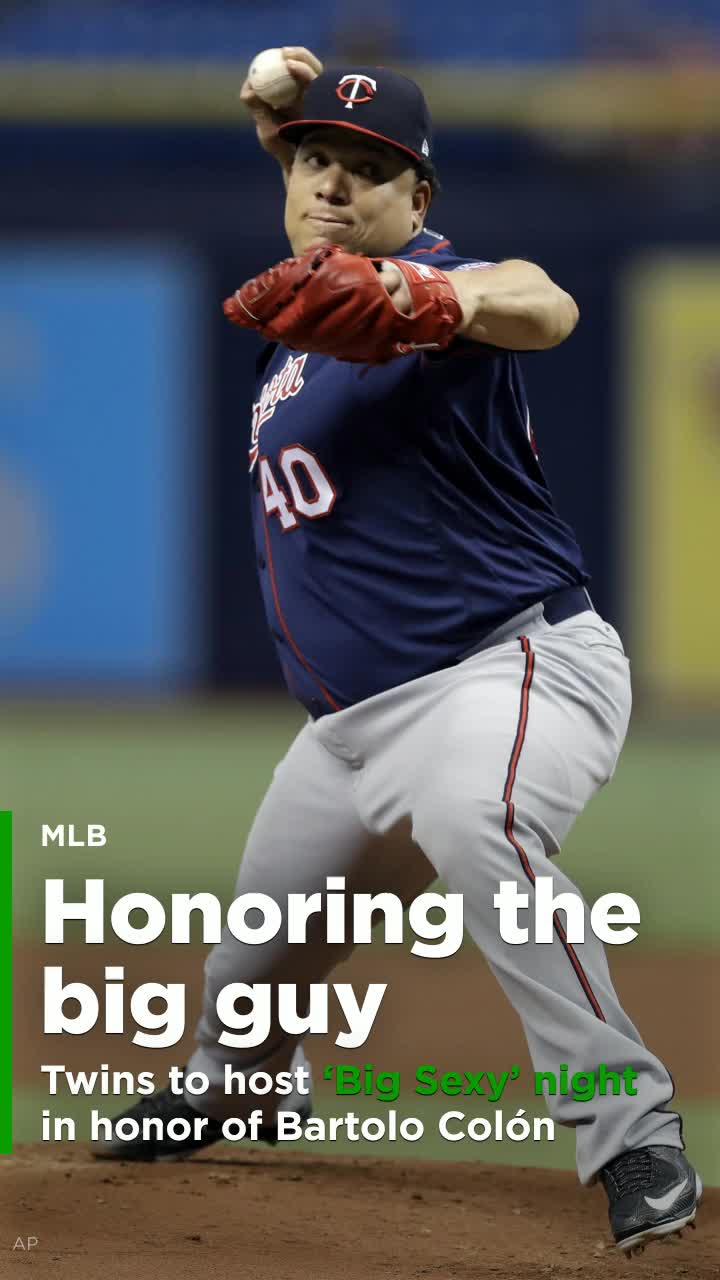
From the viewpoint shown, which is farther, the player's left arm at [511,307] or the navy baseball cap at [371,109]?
the navy baseball cap at [371,109]

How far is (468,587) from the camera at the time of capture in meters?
2.92

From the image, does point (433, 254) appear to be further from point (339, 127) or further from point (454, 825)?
point (454, 825)

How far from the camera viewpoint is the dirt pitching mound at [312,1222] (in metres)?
2.78

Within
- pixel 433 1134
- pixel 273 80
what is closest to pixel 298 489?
pixel 273 80

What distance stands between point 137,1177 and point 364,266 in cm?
178

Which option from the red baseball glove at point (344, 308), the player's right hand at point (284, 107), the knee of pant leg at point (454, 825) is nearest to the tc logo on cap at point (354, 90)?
the player's right hand at point (284, 107)

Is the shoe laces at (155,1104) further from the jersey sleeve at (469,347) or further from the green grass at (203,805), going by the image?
the green grass at (203,805)

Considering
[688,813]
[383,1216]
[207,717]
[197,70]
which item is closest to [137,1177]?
[383,1216]

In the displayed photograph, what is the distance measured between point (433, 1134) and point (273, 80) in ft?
7.41

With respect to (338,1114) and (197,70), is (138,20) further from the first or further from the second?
(338,1114)

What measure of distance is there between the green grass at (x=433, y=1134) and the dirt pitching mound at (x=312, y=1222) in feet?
0.99

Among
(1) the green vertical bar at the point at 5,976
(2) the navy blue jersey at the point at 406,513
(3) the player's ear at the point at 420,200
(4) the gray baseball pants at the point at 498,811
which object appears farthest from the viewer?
(1) the green vertical bar at the point at 5,976

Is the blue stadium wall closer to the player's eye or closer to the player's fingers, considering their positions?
the player's fingers

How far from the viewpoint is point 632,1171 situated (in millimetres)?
2699
